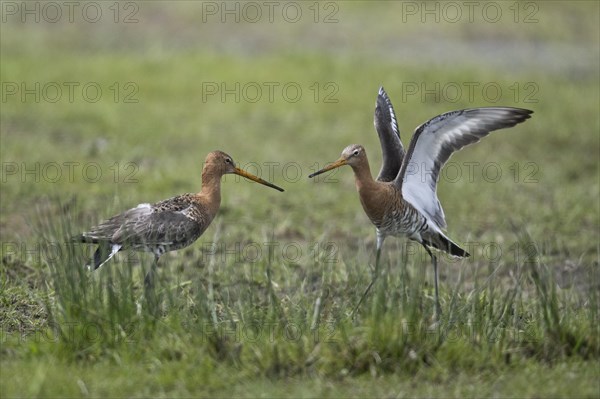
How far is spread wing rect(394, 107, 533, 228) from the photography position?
6695 mm

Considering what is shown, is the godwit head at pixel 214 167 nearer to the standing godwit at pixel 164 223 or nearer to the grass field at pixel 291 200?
the standing godwit at pixel 164 223

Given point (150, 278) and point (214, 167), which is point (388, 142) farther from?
point (150, 278)

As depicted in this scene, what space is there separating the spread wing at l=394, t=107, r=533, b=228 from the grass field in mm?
578

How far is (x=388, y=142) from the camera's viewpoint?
7.30 m

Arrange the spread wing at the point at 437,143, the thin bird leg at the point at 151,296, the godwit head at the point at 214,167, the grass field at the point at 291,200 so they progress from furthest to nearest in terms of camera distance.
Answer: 1. the godwit head at the point at 214,167
2. the spread wing at the point at 437,143
3. the thin bird leg at the point at 151,296
4. the grass field at the point at 291,200

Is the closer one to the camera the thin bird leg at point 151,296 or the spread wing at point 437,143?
the thin bird leg at point 151,296

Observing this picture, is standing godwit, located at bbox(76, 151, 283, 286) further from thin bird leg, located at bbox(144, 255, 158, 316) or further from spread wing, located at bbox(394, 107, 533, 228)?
spread wing, located at bbox(394, 107, 533, 228)

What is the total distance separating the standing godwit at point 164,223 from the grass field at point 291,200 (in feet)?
0.79

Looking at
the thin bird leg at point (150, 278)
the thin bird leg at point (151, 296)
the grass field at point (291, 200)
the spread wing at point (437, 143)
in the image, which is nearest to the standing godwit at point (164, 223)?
the grass field at point (291, 200)

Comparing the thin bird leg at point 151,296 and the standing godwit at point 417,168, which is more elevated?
the standing godwit at point 417,168

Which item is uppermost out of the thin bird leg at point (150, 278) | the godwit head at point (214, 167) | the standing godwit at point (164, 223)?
the godwit head at point (214, 167)

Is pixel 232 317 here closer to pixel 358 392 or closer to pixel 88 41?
pixel 358 392

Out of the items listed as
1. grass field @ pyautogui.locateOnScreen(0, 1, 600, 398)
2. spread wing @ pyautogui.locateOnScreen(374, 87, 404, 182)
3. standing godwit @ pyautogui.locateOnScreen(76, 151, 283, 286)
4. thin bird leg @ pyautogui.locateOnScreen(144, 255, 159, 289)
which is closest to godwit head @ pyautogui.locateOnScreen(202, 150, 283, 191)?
standing godwit @ pyautogui.locateOnScreen(76, 151, 283, 286)

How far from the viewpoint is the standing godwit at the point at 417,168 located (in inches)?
266
